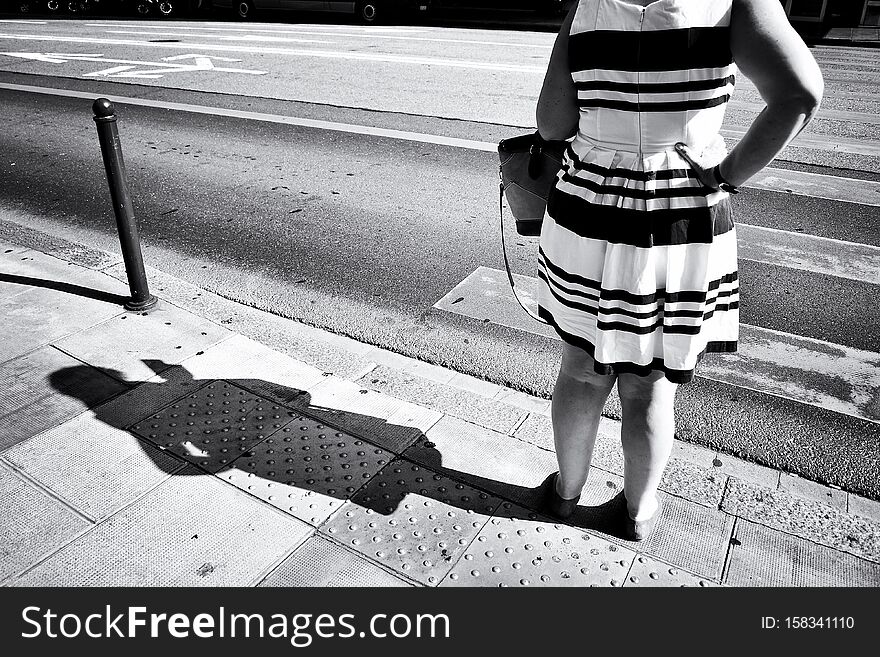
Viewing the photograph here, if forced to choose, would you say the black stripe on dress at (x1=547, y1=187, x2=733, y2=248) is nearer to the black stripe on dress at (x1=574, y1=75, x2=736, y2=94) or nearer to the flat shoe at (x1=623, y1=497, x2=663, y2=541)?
the black stripe on dress at (x1=574, y1=75, x2=736, y2=94)

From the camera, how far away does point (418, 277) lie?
4.85 metres

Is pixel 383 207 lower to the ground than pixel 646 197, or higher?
lower

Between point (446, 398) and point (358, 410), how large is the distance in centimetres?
45

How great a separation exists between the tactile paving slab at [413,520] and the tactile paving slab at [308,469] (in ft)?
0.24

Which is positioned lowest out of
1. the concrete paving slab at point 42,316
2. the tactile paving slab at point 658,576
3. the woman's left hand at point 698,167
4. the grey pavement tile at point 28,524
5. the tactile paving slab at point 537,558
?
the tactile paving slab at point 658,576

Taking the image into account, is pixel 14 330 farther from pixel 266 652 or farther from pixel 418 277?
pixel 266 652

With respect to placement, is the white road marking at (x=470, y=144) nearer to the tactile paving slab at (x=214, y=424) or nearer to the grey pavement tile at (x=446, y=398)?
the grey pavement tile at (x=446, y=398)

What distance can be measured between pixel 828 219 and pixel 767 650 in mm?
4574

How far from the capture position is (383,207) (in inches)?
238

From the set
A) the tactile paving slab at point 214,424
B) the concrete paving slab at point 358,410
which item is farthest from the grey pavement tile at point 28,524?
the concrete paving slab at point 358,410

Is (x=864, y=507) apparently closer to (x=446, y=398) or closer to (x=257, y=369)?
(x=446, y=398)

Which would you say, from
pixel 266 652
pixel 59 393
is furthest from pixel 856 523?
pixel 59 393

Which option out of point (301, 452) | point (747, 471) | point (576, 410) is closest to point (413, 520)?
point (301, 452)

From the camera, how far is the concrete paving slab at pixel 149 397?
10.6 feet
